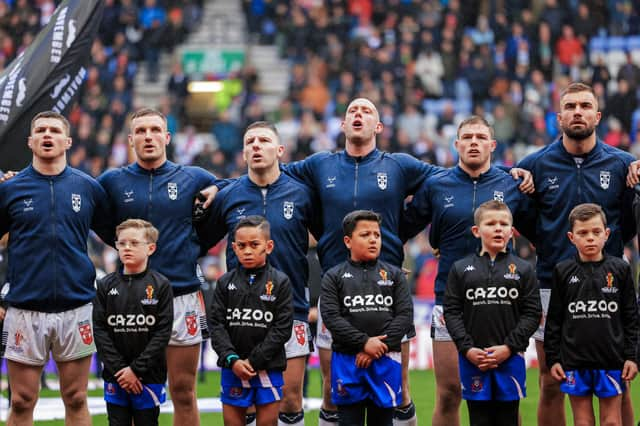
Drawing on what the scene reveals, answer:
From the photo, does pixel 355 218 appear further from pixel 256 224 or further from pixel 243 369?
pixel 243 369

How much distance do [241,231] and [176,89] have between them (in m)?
15.2

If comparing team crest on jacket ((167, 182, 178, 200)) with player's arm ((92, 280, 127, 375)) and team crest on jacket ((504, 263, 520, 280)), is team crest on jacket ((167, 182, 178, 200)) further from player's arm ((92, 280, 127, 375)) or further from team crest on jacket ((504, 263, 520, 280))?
Answer: team crest on jacket ((504, 263, 520, 280))

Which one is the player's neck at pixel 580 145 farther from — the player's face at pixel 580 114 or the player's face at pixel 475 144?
the player's face at pixel 475 144

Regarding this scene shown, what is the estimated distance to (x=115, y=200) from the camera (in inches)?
317

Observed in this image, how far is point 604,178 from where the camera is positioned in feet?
26.1

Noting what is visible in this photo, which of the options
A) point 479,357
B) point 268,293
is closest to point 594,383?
point 479,357

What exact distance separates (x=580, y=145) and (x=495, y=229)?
111 cm

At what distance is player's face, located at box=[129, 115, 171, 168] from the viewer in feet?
26.1

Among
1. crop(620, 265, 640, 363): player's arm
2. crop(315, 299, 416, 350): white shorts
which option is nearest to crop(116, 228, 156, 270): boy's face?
crop(315, 299, 416, 350): white shorts

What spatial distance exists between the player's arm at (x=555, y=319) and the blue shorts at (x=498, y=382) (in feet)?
0.72

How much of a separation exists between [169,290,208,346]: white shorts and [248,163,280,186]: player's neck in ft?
2.96

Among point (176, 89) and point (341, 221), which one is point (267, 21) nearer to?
point (176, 89)

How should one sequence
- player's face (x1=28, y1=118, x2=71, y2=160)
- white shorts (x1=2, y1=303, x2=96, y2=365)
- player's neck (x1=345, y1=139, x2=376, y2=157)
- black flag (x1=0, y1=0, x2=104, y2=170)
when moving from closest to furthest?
white shorts (x1=2, y1=303, x2=96, y2=365), player's face (x1=28, y1=118, x2=71, y2=160), player's neck (x1=345, y1=139, x2=376, y2=157), black flag (x1=0, y1=0, x2=104, y2=170)

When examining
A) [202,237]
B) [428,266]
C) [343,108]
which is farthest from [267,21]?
[202,237]
